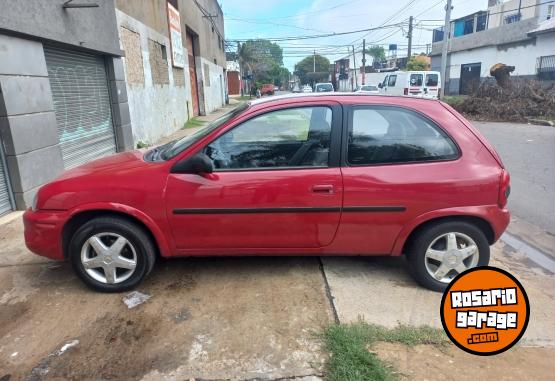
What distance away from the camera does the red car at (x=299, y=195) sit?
318cm

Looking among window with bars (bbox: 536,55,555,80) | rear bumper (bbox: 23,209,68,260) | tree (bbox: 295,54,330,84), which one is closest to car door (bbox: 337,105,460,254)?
rear bumper (bbox: 23,209,68,260)

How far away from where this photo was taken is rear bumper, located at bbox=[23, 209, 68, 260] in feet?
10.6

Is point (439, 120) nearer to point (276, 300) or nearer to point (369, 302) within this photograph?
point (369, 302)

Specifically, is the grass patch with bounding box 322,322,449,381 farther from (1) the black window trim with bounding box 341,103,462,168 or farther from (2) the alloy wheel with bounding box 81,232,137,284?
(2) the alloy wheel with bounding box 81,232,137,284

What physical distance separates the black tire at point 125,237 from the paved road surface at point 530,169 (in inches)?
188

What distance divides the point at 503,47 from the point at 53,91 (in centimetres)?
2769

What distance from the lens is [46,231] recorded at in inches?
128

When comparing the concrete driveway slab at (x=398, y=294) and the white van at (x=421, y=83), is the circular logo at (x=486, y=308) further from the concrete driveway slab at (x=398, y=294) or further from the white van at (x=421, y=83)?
the white van at (x=421, y=83)

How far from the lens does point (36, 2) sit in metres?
5.82

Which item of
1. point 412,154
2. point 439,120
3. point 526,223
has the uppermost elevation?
point 439,120

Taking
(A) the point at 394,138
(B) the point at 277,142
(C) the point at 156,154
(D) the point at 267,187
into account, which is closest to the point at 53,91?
(C) the point at 156,154

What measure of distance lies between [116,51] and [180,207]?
699 cm

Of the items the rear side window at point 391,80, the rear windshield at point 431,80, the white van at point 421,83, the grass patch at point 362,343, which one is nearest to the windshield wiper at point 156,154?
the grass patch at point 362,343

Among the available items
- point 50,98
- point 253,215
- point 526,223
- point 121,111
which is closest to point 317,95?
point 253,215
